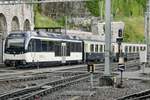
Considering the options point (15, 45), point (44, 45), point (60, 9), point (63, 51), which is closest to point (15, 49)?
point (15, 45)

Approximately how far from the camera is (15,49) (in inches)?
1599

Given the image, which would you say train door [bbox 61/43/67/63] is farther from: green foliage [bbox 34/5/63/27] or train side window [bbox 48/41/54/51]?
green foliage [bbox 34/5/63/27]

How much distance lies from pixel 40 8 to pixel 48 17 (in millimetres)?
2204

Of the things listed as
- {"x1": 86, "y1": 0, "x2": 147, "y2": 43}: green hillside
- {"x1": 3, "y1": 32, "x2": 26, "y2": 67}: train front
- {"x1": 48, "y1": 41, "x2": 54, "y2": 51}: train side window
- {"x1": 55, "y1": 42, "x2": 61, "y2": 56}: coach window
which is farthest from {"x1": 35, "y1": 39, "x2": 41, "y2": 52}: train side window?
{"x1": 86, "y1": 0, "x2": 147, "y2": 43}: green hillside

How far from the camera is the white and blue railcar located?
4022cm

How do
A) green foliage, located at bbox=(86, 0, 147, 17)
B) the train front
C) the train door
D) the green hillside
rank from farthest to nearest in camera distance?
the green hillside < green foliage, located at bbox=(86, 0, 147, 17) < the train door < the train front

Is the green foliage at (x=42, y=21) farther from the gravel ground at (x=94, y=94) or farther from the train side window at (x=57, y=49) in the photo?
the gravel ground at (x=94, y=94)

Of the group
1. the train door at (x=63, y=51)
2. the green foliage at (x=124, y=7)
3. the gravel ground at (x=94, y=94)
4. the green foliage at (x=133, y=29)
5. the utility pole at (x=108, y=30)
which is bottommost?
the gravel ground at (x=94, y=94)

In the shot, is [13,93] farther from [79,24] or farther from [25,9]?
[79,24]

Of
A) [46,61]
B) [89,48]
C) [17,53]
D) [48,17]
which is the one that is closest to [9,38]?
[17,53]

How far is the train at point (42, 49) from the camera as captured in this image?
40.3m

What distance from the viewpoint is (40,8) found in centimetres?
9488

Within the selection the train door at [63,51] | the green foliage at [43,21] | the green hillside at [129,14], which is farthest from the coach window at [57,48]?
the green hillside at [129,14]

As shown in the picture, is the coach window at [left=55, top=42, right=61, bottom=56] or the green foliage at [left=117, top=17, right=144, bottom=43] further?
the green foliage at [left=117, top=17, right=144, bottom=43]
